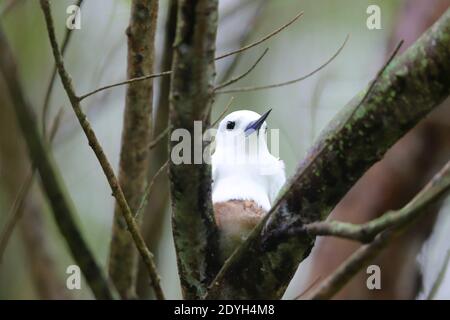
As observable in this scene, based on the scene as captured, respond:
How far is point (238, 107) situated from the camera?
4945 mm

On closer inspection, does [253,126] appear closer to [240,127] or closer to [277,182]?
[240,127]

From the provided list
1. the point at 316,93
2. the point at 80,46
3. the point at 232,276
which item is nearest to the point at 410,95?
the point at 232,276

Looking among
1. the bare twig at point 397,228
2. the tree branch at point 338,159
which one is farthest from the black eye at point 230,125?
the bare twig at point 397,228

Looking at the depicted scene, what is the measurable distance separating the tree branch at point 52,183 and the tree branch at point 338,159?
12.6 inches

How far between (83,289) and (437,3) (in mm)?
2361

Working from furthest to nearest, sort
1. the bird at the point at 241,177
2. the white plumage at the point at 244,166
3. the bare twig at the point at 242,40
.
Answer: the bare twig at the point at 242,40
the white plumage at the point at 244,166
the bird at the point at 241,177

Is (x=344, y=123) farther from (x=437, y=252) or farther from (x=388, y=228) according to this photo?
(x=437, y=252)

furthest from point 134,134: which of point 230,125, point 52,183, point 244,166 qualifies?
point 52,183

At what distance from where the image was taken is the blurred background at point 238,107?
10.8 ft

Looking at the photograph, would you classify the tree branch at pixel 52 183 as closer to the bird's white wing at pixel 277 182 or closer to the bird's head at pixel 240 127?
the bird's white wing at pixel 277 182

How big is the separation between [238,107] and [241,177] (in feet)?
8.95

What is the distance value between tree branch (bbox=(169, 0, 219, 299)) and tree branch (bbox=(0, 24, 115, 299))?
230 millimetres

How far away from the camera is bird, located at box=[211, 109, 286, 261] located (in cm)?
187

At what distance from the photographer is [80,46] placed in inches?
172
